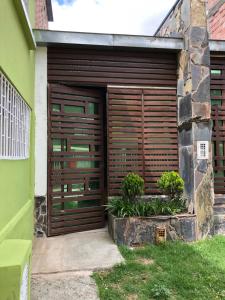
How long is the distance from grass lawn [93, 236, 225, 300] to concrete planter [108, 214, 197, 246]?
0.25m

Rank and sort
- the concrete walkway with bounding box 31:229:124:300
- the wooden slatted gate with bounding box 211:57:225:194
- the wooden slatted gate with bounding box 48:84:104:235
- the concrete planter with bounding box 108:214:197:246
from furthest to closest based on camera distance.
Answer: the wooden slatted gate with bounding box 211:57:225:194, the wooden slatted gate with bounding box 48:84:104:235, the concrete planter with bounding box 108:214:197:246, the concrete walkway with bounding box 31:229:124:300

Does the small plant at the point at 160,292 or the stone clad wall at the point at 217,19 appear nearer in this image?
the small plant at the point at 160,292

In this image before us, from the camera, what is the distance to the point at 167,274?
4.57 metres

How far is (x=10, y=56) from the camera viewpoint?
3568mm

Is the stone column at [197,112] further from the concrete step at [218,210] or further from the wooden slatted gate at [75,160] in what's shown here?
the wooden slatted gate at [75,160]

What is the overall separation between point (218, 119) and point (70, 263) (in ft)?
15.9

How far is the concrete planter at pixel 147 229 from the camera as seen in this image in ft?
19.5

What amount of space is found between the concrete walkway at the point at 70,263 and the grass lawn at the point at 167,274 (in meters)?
0.22

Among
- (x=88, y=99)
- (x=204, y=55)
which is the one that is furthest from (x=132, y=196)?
A: (x=204, y=55)

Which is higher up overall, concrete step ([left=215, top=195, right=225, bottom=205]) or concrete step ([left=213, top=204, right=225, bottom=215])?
concrete step ([left=215, top=195, right=225, bottom=205])

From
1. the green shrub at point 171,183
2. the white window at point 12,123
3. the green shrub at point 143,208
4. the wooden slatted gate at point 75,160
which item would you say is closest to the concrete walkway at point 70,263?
the wooden slatted gate at point 75,160

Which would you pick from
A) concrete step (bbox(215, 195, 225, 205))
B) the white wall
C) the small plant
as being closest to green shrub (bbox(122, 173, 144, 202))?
the white wall

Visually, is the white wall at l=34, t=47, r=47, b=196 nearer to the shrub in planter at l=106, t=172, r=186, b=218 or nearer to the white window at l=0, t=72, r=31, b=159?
the white window at l=0, t=72, r=31, b=159

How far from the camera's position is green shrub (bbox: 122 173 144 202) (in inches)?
248
